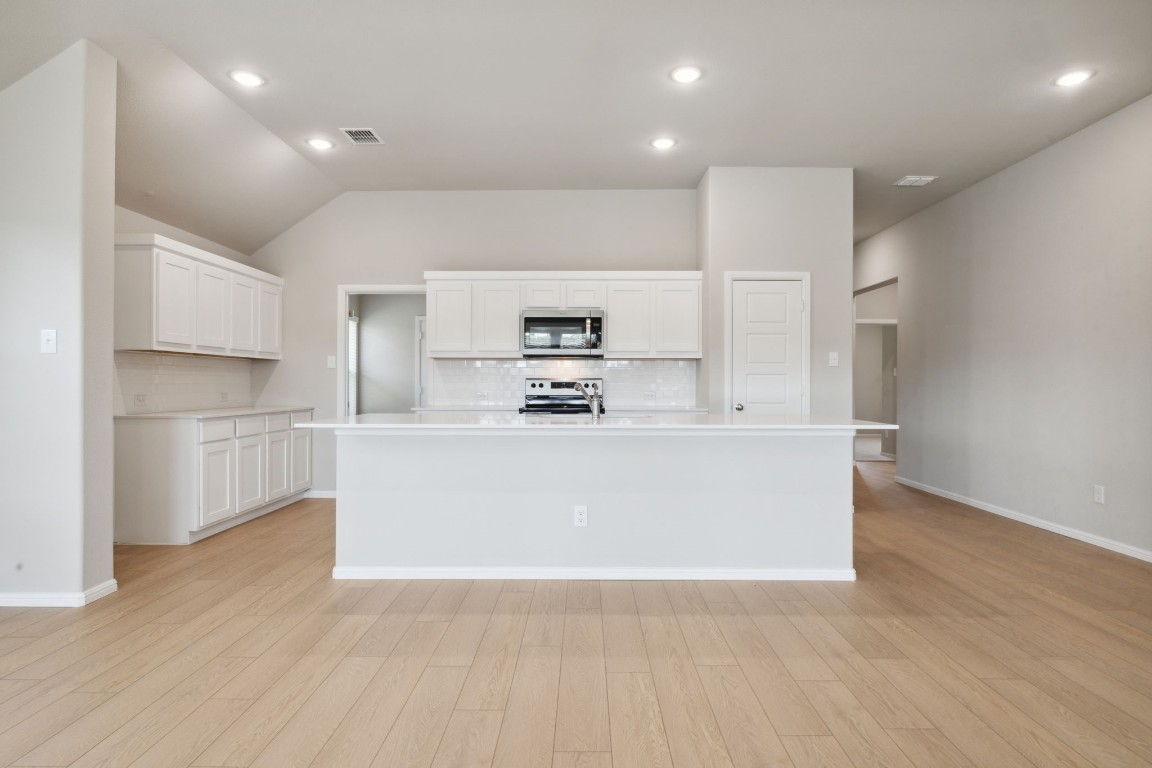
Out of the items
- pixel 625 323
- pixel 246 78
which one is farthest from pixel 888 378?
pixel 246 78

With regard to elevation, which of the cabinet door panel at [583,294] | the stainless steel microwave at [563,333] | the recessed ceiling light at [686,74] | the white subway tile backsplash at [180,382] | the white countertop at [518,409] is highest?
the recessed ceiling light at [686,74]

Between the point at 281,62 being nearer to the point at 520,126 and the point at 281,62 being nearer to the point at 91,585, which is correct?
the point at 520,126

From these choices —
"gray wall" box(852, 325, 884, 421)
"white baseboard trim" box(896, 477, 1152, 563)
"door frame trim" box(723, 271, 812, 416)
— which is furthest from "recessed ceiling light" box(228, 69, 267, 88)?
"gray wall" box(852, 325, 884, 421)

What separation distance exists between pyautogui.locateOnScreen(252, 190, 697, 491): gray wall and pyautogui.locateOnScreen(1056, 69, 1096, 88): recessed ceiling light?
2723 millimetres

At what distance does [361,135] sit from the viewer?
436cm

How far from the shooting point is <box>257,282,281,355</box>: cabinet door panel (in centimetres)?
540

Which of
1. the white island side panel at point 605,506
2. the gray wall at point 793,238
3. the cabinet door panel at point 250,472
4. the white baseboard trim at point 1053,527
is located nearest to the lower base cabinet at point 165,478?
the cabinet door panel at point 250,472

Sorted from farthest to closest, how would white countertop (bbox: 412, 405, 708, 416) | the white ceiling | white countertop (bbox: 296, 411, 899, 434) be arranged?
1. white countertop (bbox: 412, 405, 708, 416)
2. white countertop (bbox: 296, 411, 899, 434)
3. the white ceiling

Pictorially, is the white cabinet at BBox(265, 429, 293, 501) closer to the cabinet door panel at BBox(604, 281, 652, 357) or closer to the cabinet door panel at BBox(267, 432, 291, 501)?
the cabinet door panel at BBox(267, 432, 291, 501)

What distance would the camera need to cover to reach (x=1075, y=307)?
4.32m

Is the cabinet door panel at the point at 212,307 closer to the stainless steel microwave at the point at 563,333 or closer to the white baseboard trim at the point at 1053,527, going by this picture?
the stainless steel microwave at the point at 563,333

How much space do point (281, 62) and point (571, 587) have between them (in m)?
3.30

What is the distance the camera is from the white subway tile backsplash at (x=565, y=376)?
5.56 metres

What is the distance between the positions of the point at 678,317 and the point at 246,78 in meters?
3.52
